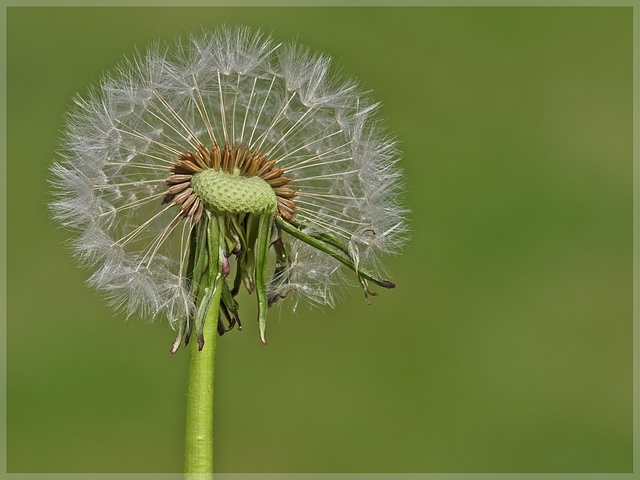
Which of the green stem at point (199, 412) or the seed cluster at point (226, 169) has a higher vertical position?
the seed cluster at point (226, 169)

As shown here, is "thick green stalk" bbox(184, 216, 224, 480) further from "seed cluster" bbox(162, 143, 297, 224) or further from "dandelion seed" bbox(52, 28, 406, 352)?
"seed cluster" bbox(162, 143, 297, 224)

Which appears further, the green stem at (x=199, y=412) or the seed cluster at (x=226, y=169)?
the seed cluster at (x=226, y=169)

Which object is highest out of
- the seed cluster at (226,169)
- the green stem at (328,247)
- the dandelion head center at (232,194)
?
the seed cluster at (226,169)

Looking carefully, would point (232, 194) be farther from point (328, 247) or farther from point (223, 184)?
point (328, 247)

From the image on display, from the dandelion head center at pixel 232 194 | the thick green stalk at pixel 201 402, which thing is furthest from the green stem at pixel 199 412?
the dandelion head center at pixel 232 194

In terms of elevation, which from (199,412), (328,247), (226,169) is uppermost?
(226,169)

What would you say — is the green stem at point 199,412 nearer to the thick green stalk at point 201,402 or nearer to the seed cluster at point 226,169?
the thick green stalk at point 201,402

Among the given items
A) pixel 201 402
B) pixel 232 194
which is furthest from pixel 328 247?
pixel 201 402

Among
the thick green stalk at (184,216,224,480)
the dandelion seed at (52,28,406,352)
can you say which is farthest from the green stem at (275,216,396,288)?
the thick green stalk at (184,216,224,480)
